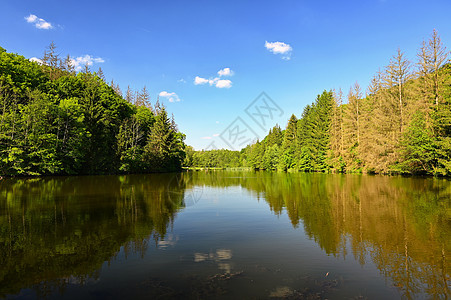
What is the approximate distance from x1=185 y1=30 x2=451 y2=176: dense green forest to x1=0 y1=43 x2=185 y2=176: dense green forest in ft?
129

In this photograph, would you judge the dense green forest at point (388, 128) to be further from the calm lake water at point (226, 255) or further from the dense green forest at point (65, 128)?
the dense green forest at point (65, 128)

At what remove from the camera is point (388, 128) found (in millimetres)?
40375

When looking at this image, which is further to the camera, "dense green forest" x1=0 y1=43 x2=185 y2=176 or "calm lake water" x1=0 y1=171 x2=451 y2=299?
"dense green forest" x1=0 y1=43 x2=185 y2=176

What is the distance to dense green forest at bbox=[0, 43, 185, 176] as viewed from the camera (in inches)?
1323

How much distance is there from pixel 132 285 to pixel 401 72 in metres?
50.5

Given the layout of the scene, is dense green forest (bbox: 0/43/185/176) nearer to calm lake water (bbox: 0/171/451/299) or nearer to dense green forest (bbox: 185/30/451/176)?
calm lake water (bbox: 0/171/451/299)

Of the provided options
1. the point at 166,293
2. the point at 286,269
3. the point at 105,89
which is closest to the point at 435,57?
the point at 286,269

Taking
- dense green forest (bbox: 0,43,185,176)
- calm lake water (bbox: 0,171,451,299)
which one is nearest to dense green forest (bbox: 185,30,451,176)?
calm lake water (bbox: 0,171,451,299)

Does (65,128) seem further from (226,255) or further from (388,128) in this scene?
(388,128)

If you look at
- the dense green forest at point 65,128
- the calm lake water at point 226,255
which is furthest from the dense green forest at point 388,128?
the dense green forest at point 65,128

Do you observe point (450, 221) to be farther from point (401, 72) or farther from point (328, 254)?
point (401, 72)

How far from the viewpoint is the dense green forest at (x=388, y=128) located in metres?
29.6

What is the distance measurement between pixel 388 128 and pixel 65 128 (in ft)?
180

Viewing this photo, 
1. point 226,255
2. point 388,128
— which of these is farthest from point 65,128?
point 388,128
